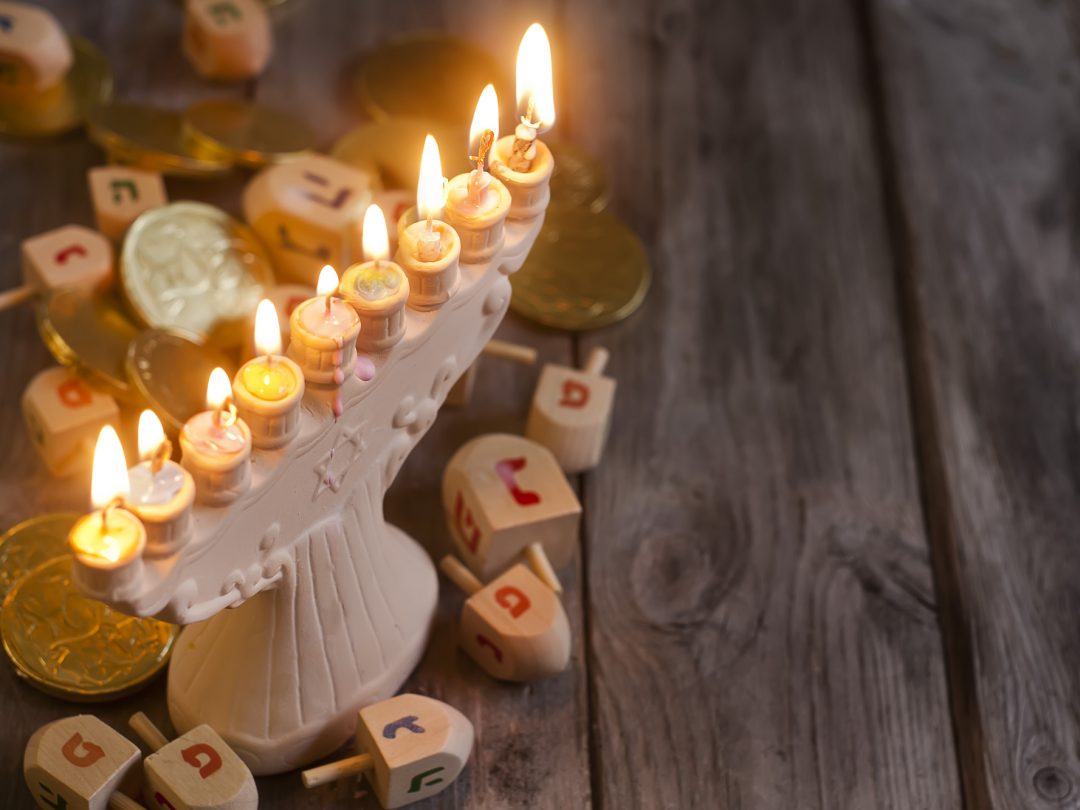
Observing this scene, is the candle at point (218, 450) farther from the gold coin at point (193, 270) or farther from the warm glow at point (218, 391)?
the gold coin at point (193, 270)

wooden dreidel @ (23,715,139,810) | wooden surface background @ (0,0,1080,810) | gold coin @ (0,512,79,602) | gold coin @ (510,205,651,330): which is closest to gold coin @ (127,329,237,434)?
gold coin @ (0,512,79,602)

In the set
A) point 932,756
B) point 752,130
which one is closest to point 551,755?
point 932,756

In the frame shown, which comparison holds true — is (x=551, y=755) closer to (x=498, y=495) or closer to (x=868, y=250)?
(x=498, y=495)

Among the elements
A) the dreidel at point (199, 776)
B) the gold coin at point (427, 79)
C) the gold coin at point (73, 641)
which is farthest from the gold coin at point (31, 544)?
the gold coin at point (427, 79)

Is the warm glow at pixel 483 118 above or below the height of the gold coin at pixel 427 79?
above

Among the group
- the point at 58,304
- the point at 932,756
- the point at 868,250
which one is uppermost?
the point at 58,304

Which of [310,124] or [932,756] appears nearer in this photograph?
[932,756]
